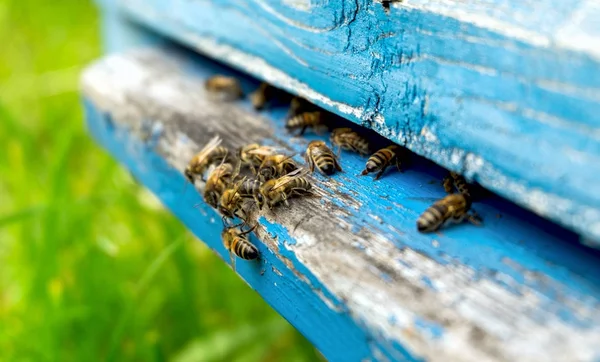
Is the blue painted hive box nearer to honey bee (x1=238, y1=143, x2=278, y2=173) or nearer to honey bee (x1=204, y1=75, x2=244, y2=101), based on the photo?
honey bee (x1=238, y1=143, x2=278, y2=173)

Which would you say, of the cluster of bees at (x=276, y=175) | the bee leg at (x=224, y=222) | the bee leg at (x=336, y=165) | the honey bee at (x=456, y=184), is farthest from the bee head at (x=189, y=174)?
the honey bee at (x=456, y=184)

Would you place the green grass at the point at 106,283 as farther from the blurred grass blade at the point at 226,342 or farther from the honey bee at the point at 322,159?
the honey bee at the point at 322,159

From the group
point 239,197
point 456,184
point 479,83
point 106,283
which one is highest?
point 479,83

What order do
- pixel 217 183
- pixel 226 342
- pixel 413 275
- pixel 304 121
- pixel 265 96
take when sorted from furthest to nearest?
pixel 226 342 → pixel 265 96 → pixel 304 121 → pixel 217 183 → pixel 413 275

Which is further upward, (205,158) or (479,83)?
(479,83)

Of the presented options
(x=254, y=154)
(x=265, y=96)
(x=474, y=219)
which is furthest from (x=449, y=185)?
(x=265, y=96)

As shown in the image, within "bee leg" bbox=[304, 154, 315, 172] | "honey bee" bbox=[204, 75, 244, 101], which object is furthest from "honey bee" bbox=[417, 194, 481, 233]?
"honey bee" bbox=[204, 75, 244, 101]

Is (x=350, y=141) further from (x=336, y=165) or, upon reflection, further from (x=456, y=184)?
(x=456, y=184)
